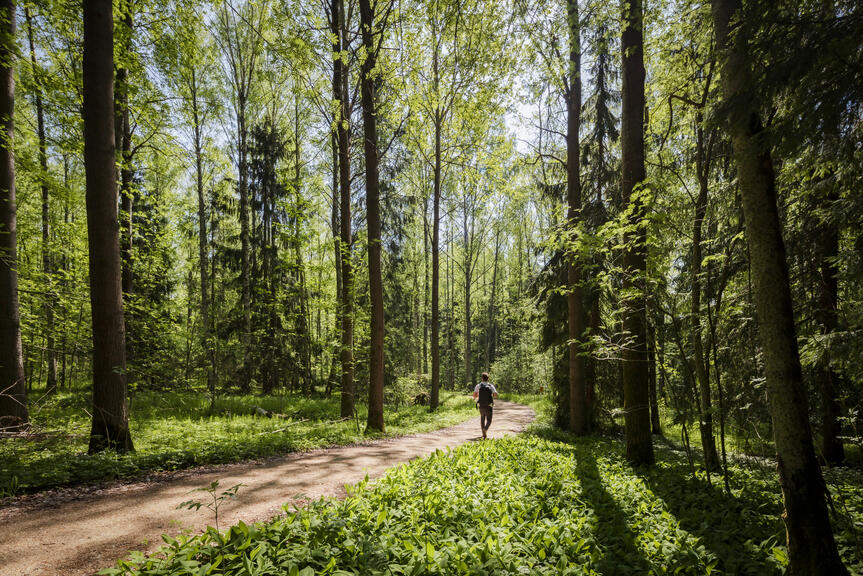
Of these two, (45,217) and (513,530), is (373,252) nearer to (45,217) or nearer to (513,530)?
(513,530)

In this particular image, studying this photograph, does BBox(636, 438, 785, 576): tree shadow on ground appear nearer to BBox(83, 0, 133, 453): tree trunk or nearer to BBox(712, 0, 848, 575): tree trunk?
BBox(712, 0, 848, 575): tree trunk

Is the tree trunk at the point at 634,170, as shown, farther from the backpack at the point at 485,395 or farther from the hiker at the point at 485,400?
the backpack at the point at 485,395

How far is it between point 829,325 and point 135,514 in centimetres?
1204

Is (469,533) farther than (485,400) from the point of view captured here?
No

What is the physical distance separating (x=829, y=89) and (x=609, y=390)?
9.96 meters

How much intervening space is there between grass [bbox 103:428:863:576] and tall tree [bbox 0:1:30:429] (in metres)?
6.87

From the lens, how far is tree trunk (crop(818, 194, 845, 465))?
6.53 meters

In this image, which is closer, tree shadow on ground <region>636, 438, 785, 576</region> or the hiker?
tree shadow on ground <region>636, 438, 785, 576</region>

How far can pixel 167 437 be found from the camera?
7.80m

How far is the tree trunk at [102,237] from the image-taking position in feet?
20.5

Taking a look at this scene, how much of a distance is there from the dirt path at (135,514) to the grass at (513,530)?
1.71 ft

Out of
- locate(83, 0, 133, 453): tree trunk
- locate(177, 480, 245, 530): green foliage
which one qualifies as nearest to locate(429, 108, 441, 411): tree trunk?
locate(83, 0, 133, 453): tree trunk

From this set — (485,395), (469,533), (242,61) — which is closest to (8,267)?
(469,533)

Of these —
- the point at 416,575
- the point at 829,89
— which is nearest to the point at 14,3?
the point at 416,575
